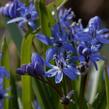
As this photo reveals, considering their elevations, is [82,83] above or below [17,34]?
below

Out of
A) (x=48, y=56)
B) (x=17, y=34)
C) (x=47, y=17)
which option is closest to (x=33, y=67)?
(x=48, y=56)

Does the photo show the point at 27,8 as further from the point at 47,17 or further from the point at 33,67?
the point at 33,67

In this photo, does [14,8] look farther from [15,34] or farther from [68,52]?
[15,34]

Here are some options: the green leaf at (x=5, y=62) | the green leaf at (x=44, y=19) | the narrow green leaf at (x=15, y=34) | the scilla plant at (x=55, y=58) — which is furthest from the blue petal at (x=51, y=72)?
the narrow green leaf at (x=15, y=34)

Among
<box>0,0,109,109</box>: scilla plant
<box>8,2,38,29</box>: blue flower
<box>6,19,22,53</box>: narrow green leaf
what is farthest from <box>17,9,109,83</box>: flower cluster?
<box>6,19,22,53</box>: narrow green leaf

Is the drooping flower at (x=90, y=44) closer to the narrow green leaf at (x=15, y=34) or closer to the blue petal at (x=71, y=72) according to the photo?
the blue petal at (x=71, y=72)

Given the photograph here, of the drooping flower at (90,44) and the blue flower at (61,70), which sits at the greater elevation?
the drooping flower at (90,44)
